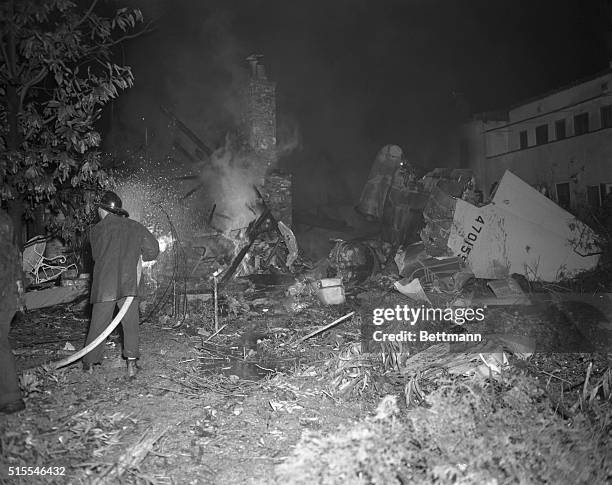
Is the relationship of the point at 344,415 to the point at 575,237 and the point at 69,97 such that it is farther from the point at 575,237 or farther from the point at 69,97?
the point at 575,237

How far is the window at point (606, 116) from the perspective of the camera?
17.8 m

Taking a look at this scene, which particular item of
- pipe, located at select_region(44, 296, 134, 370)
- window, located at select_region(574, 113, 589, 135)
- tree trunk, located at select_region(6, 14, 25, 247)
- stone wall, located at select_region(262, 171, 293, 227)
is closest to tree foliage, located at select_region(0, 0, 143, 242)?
tree trunk, located at select_region(6, 14, 25, 247)

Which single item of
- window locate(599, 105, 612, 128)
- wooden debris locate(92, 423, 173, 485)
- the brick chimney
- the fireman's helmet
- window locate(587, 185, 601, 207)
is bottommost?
wooden debris locate(92, 423, 173, 485)

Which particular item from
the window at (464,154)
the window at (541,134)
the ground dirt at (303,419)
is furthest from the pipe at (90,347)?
the window at (464,154)

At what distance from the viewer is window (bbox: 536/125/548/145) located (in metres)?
21.4

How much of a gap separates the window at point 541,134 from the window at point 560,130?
0.64 meters

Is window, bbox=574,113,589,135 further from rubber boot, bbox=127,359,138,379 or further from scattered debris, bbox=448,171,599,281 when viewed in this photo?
rubber boot, bbox=127,359,138,379

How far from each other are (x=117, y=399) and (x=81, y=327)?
9.83ft

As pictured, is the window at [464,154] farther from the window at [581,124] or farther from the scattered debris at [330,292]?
the scattered debris at [330,292]

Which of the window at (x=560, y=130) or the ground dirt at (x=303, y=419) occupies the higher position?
the window at (x=560, y=130)

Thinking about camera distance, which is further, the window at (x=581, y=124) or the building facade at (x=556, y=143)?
the window at (x=581, y=124)

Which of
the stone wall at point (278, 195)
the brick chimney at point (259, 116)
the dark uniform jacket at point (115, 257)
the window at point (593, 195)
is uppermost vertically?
the brick chimney at point (259, 116)

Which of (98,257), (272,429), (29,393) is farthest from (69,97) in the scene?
(272,429)

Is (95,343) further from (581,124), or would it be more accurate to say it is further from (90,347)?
(581,124)
